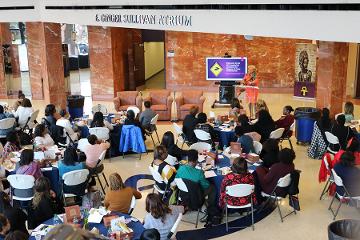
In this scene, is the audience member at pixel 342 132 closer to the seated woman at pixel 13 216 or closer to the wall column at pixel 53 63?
the seated woman at pixel 13 216

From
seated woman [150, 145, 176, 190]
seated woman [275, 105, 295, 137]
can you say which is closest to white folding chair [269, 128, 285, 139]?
seated woman [275, 105, 295, 137]

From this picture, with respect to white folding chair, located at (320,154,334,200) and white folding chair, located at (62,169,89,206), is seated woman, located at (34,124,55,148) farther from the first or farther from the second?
white folding chair, located at (320,154,334,200)

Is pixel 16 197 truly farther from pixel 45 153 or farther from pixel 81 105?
pixel 81 105

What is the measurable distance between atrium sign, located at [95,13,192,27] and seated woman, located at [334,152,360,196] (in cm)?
361

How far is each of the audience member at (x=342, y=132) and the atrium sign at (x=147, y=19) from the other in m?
Result: 3.42

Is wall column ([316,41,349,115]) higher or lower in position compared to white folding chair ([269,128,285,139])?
higher

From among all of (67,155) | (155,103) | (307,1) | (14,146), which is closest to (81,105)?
(155,103)

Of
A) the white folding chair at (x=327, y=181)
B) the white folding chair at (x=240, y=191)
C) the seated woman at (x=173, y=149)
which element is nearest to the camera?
the white folding chair at (x=240, y=191)

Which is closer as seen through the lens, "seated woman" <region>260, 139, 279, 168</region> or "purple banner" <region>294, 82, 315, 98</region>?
"seated woman" <region>260, 139, 279, 168</region>

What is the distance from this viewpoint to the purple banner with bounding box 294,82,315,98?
54.6 feet

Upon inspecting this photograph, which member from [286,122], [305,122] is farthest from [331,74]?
[286,122]

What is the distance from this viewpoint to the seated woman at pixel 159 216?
233 inches

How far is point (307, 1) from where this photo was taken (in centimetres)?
592

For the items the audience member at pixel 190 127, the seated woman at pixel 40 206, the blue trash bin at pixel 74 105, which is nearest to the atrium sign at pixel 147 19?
the audience member at pixel 190 127
